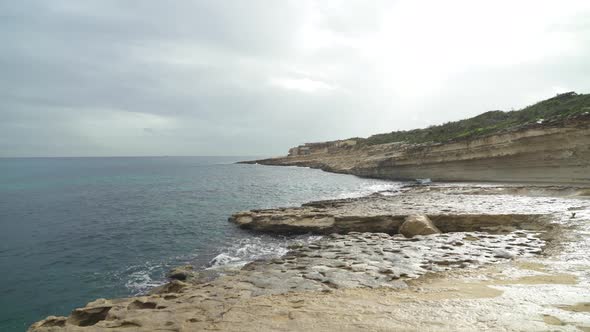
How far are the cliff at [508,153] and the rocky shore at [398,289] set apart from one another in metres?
16.1

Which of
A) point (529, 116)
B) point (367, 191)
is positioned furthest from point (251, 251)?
point (529, 116)

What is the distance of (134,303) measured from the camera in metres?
7.07

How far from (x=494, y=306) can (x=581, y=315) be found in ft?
4.22

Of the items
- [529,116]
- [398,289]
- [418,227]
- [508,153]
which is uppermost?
[529,116]

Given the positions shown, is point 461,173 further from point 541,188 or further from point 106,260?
point 106,260

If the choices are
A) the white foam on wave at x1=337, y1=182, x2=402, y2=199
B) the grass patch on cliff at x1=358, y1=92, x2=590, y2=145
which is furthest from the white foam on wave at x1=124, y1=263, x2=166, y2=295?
the grass patch on cliff at x1=358, y1=92, x2=590, y2=145

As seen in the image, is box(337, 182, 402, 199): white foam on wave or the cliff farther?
box(337, 182, 402, 199): white foam on wave

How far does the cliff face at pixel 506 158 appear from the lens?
24359 millimetres

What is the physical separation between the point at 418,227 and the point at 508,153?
23.3 m

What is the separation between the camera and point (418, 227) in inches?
547

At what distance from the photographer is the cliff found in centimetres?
2447

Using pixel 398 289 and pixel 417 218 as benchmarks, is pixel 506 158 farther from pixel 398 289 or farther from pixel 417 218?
pixel 398 289

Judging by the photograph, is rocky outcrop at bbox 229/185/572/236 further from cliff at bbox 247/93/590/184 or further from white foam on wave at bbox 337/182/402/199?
white foam on wave at bbox 337/182/402/199

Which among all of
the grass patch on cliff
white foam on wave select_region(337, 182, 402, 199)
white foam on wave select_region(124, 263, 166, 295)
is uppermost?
the grass patch on cliff
